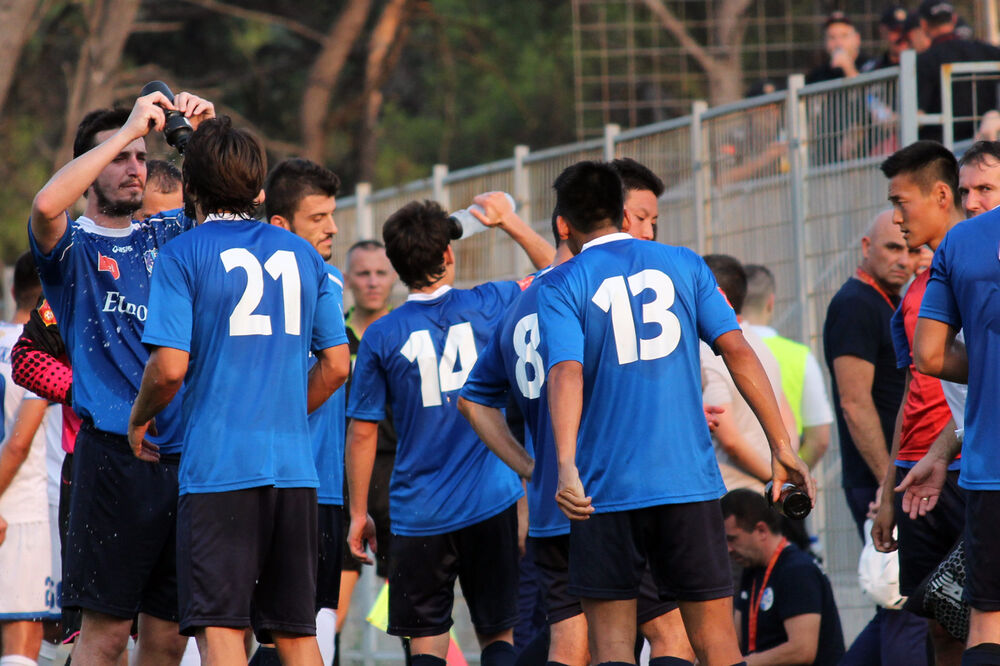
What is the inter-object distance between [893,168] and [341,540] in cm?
290

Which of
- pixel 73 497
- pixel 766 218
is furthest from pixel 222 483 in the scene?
pixel 766 218

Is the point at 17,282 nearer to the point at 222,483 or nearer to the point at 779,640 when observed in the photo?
the point at 222,483

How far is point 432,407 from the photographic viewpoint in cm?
653

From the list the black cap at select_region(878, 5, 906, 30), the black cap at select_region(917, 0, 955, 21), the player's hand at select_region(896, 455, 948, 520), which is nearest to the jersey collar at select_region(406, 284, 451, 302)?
the player's hand at select_region(896, 455, 948, 520)

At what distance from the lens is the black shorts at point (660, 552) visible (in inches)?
196

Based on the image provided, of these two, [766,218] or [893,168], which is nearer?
[893,168]

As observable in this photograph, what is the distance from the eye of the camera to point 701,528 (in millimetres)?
4988

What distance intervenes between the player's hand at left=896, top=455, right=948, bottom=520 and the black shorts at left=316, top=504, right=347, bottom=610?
2.50 m

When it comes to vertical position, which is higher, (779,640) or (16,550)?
(16,550)

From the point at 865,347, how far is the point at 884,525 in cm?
135

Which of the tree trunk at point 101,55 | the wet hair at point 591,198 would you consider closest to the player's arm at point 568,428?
the wet hair at point 591,198

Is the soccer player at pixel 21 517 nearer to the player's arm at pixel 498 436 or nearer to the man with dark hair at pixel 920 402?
the player's arm at pixel 498 436

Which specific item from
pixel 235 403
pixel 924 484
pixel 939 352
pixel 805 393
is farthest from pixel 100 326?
pixel 805 393

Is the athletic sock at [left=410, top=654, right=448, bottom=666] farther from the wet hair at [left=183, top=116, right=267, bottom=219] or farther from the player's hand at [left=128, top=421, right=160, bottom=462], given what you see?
the wet hair at [left=183, top=116, right=267, bottom=219]
